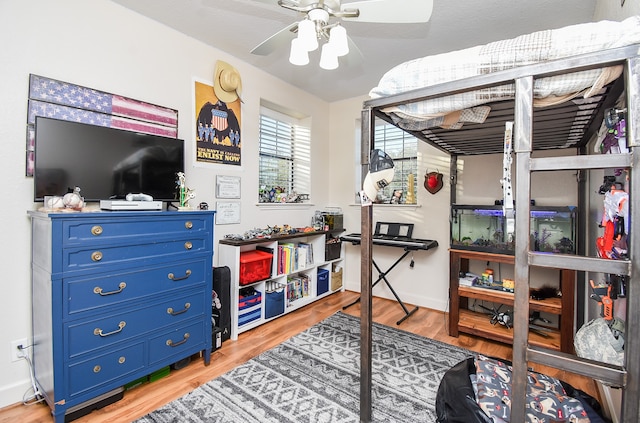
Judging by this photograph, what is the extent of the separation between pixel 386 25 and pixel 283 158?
79.8 inches

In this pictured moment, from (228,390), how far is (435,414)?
1336 mm

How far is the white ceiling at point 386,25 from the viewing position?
2125mm

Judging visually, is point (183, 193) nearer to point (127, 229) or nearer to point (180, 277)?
point (127, 229)

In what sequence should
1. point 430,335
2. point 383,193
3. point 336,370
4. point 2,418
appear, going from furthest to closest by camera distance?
point 383,193
point 430,335
point 336,370
point 2,418

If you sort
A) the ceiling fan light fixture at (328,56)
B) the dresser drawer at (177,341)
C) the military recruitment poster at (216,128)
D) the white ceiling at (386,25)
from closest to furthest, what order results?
the ceiling fan light fixture at (328,56) → the dresser drawer at (177,341) → the white ceiling at (386,25) → the military recruitment poster at (216,128)

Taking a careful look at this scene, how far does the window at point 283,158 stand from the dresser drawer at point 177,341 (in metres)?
1.63

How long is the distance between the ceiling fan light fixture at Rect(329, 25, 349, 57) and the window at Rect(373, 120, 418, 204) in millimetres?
2195

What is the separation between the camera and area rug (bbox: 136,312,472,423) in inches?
68.6

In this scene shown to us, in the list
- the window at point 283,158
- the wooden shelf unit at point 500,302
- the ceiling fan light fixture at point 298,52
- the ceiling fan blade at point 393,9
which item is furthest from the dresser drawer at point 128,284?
the wooden shelf unit at point 500,302

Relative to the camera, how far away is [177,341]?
210 cm

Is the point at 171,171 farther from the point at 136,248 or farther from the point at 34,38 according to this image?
the point at 34,38

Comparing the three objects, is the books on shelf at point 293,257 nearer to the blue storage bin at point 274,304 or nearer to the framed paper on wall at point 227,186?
the blue storage bin at point 274,304

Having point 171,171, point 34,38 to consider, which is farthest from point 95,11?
point 171,171

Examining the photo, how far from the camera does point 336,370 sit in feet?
7.27
